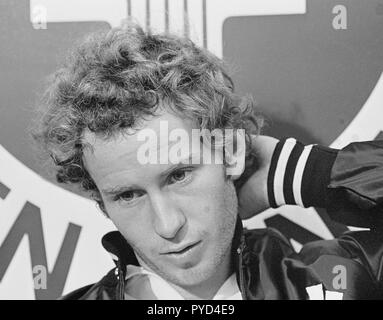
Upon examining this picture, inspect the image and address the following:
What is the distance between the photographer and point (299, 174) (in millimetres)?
1172

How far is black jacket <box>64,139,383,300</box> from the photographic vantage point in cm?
117

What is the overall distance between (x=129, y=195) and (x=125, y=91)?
217 mm

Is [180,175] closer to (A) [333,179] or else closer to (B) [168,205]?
(B) [168,205]

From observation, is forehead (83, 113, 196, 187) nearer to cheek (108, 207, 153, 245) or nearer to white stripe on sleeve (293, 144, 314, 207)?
cheek (108, 207, 153, 245)

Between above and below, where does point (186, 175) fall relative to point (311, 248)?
above

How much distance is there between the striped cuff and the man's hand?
0.01 m

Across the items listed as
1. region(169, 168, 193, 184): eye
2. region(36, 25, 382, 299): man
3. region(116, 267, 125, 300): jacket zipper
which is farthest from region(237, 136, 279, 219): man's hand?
region(116, 267, 125, 300): jacket zipper

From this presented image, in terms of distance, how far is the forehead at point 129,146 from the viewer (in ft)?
3.64

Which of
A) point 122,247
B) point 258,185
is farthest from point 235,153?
point 122,247

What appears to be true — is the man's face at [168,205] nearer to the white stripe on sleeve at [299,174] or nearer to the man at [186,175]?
the man at [186,175]

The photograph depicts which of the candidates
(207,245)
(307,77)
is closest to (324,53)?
(307,77)

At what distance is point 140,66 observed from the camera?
1.11 meters

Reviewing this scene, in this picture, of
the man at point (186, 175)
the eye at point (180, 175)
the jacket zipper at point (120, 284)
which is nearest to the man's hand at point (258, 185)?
the man at point (186, 175)

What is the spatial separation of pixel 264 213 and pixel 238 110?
23 centimetres
